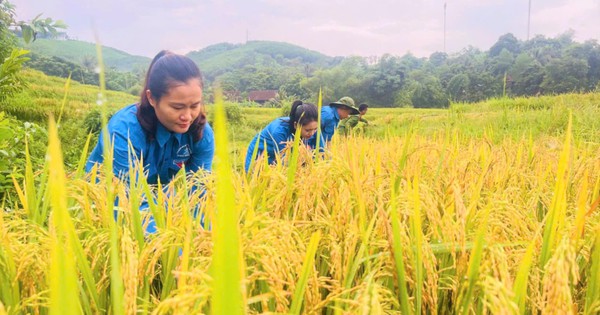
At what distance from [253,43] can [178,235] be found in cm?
14963

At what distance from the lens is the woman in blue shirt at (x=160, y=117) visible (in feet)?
6.28

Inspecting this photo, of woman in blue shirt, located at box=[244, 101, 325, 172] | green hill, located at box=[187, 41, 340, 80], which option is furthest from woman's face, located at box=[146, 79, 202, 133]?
green hill, located at box=[187, 41, 340, 80]

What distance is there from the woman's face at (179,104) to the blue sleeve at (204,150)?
13.3 inches

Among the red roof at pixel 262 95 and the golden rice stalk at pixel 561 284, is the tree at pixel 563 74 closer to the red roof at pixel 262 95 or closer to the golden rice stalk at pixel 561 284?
the red roof at pixel 262 95

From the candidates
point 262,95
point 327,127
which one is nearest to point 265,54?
point 262,95

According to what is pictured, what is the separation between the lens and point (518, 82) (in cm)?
4031

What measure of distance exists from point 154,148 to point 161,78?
0.41 m

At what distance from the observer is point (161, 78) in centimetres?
193

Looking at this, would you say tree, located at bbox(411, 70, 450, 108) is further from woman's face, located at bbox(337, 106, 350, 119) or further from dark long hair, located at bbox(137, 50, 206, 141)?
dark long hair, located at bbox(137, 50, 206, 141)

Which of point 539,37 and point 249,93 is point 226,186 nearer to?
point 249,93

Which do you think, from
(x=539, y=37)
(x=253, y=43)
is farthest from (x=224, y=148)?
(x=253, y=43)

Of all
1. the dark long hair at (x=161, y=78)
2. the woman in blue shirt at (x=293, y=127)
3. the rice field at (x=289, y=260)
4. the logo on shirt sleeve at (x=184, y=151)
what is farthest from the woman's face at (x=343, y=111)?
the rice field at (x=289, y=260)

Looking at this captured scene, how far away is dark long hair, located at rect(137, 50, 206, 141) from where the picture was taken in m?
1.92

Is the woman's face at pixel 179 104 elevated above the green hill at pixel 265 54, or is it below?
below
